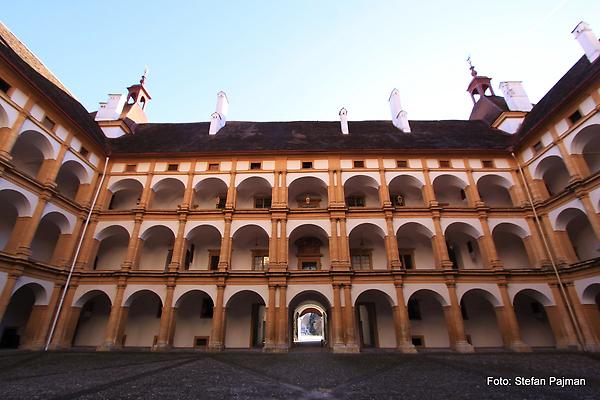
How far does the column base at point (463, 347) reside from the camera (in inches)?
637

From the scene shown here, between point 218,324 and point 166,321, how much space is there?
305 centimetres

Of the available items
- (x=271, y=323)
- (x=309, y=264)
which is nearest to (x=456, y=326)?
(x=309, y=264)

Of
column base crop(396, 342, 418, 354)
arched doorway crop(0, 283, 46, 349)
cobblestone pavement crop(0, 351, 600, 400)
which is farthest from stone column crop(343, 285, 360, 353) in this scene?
arched doorway crop(0, 283, 46, 349)

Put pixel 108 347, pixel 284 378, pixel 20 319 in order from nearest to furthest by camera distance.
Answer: pixel 284 378 → pixel 108 347 → pixel 20 319

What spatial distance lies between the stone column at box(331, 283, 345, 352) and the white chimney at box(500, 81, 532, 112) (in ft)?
73.7

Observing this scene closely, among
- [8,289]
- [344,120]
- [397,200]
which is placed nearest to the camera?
[8,289]

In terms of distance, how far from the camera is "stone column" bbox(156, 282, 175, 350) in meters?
17.0

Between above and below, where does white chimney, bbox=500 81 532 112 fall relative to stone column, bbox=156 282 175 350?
above

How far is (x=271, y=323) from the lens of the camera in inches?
675

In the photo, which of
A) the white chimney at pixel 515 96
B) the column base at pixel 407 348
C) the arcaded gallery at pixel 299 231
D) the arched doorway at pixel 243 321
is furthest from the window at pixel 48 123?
the white chimney at pixel 515 96

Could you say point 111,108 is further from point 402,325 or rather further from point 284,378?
point 402,325

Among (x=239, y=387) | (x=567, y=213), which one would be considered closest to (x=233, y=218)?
(x=239, y=387)

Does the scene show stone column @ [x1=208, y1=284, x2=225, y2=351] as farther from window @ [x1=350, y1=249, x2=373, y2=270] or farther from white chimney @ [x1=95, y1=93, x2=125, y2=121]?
white chimney @ [x1=95, y1=93, x2=125, y2=121]

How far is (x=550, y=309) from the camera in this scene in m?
17.3
